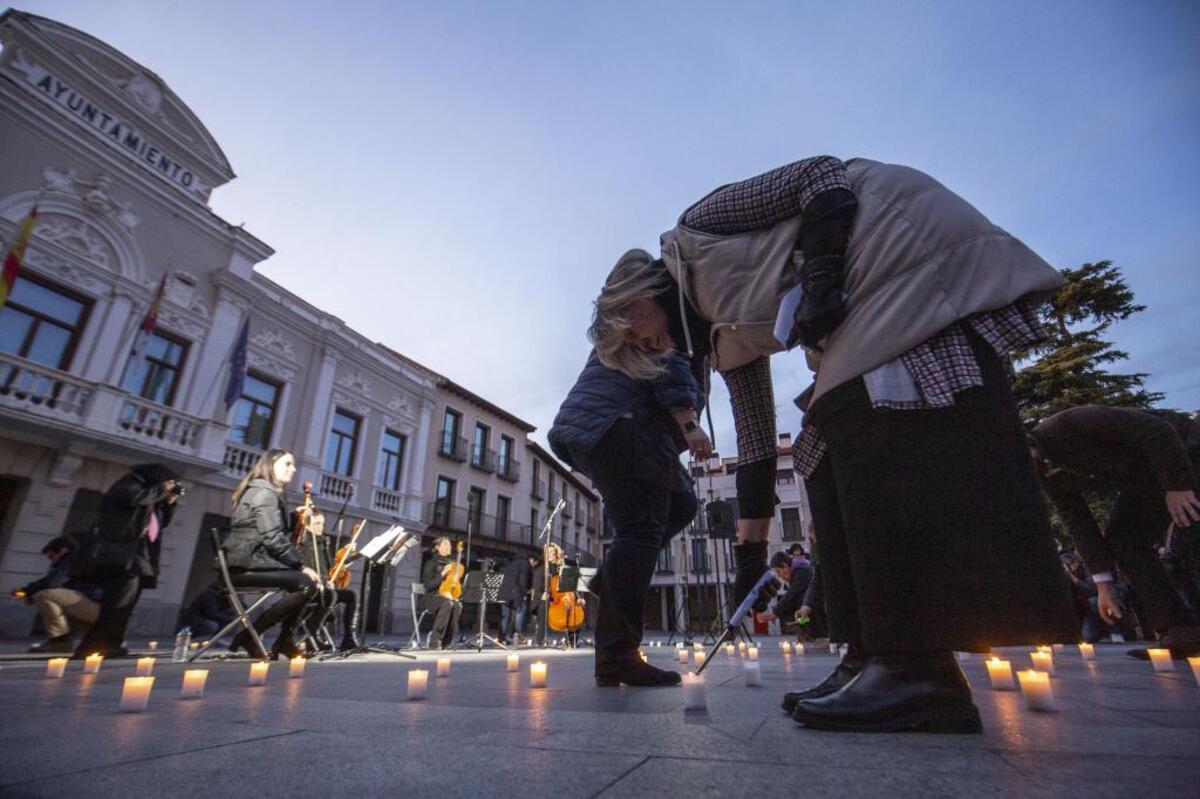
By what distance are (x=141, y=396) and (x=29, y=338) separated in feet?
5.99

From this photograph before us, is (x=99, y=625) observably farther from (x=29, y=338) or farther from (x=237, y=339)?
(x=237, y=339)

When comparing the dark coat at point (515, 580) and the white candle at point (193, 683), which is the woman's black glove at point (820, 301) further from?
the dark coat at point (515, 580)

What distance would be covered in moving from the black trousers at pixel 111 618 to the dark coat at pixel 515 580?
528cm

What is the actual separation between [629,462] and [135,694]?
5.57ft

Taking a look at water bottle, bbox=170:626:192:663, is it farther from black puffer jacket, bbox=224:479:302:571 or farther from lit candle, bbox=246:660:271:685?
lit candle, bbox=246:660:271:685

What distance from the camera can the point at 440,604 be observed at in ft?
24.7

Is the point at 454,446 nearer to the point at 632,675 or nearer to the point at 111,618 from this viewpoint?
the point at 111,618

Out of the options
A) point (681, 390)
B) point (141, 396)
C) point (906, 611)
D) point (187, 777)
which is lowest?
point (187, 777)

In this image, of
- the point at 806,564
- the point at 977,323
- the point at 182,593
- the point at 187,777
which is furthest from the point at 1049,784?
the point at 182,593

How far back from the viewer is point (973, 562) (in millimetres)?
1069

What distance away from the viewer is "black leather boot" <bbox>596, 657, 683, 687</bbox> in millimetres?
2154

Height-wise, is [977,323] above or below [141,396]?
below

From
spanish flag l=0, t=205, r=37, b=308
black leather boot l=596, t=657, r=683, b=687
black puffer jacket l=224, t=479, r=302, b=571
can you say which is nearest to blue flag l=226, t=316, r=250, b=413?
spanish flag l=0, t=205, r=37, b=308

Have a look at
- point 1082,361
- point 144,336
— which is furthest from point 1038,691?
point 1082,361
